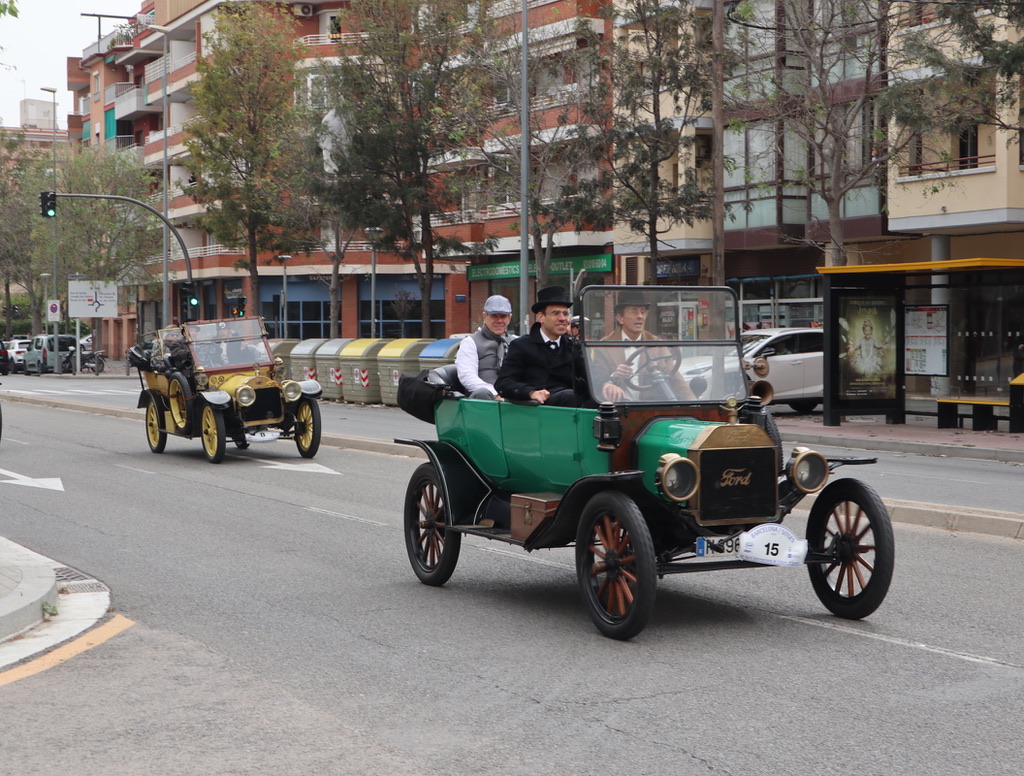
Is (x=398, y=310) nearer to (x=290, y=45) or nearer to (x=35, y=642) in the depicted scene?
(x=290, y=45)

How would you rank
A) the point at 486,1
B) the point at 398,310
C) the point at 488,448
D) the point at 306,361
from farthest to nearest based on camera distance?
the point at 398,310, the point at 486,1, the point at 306,361, the point at 488,448

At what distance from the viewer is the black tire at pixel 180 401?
58.1 ft

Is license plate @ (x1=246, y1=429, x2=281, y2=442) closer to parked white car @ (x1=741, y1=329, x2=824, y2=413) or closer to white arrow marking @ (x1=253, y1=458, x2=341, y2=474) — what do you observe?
white arrow marking @ (x1=253, y1=458, x2=341, y2=474)

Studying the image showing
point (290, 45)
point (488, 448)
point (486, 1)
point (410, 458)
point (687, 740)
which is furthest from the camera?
point (290, 45)

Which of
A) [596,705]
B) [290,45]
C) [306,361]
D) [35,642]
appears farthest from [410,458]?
[290,45]

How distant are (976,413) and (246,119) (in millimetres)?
32457

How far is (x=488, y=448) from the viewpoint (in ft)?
26.3

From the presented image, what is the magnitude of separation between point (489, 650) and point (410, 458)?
11027mm

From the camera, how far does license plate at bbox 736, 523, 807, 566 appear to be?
6.50m

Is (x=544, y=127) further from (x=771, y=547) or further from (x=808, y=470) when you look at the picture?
(x=771, y=547)

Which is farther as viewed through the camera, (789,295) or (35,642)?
(789,295)

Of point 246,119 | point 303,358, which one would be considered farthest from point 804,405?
point 246,119

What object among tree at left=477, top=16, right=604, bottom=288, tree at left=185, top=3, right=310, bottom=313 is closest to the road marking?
tree at left=477, top=16, right=604, bottom=288

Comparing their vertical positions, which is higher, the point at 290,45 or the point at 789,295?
the point at 290,45
